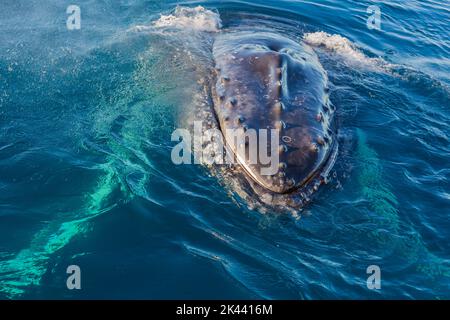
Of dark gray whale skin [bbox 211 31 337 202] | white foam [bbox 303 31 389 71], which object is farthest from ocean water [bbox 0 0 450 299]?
dark gray whale skin [bbox 211 31 337 202]

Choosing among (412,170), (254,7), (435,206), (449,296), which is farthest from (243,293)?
(254,7)

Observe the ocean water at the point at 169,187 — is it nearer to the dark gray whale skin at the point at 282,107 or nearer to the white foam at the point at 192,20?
the white foam at the point at 192,20

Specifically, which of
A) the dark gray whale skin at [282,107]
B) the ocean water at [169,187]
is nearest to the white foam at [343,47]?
the ocean water at [169,187]

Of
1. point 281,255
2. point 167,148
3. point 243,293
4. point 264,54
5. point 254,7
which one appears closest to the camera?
point 243,293

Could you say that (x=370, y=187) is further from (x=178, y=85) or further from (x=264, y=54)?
(x=178, y=85)

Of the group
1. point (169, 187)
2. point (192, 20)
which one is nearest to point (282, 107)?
point (169, 187)

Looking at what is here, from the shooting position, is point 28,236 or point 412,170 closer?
point 28,236
